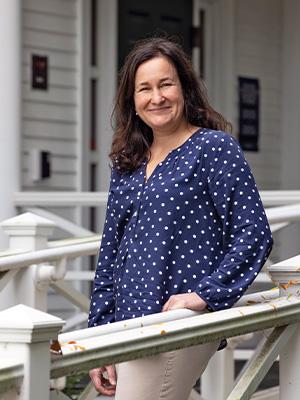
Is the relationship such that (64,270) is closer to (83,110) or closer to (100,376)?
(100,376)

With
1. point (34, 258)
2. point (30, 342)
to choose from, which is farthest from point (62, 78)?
point (30, 342)

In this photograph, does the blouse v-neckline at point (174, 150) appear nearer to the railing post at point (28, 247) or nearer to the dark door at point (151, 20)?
the railing post at point (28, 247)

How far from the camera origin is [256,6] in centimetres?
1034

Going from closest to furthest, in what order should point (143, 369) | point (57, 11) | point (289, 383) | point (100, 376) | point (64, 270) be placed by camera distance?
point (143, 369)
point (100, 376)
point (289, 383)
point (64, 270)
point (57, 11)

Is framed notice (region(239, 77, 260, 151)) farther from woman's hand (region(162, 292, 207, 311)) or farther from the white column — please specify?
woman's hand (region(162, 292, 207, 311))

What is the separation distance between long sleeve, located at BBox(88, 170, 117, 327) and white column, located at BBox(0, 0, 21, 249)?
13.5 ft

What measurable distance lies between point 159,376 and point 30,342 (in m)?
0.59

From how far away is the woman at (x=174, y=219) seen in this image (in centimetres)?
314

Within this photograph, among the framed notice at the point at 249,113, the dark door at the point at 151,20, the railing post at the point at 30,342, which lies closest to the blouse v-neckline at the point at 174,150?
the railing post at the point at 30,342

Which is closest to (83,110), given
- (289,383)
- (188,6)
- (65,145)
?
(65,145)

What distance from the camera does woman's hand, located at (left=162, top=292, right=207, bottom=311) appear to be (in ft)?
10.3

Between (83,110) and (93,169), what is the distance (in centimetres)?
49

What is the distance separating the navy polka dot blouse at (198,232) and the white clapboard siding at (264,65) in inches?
274

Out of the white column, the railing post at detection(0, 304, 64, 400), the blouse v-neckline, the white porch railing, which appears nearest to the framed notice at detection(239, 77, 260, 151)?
the white column
